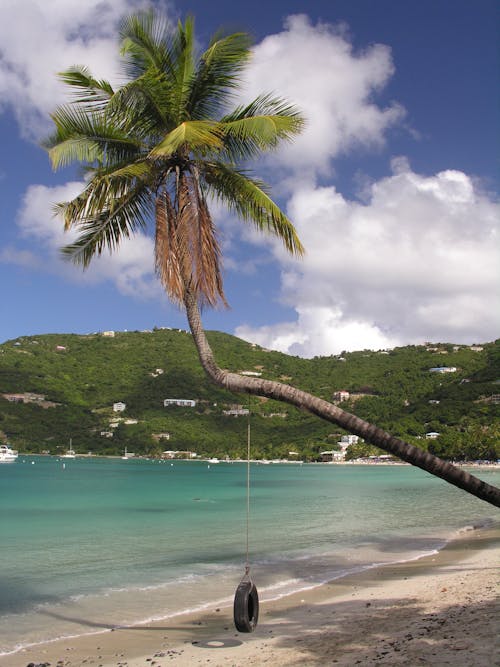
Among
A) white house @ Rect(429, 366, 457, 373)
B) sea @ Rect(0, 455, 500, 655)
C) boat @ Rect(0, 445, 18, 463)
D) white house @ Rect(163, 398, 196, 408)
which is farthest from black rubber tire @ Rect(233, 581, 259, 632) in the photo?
white house @ Rect(429, 366, 457, 373)

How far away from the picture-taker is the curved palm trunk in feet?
16.2

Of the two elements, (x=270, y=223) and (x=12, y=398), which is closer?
(x=270, y=223)

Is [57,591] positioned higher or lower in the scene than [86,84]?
lower

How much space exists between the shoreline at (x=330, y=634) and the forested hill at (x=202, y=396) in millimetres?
89443

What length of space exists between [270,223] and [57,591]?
33.5 feet

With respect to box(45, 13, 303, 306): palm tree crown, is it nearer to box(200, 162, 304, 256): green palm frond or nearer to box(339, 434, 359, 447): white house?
box(200, 162, 304, 256): green palm frond

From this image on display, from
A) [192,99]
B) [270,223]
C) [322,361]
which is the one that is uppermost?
[322,361]

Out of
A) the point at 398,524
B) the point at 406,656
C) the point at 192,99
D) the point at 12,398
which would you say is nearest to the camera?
the point at 406,656

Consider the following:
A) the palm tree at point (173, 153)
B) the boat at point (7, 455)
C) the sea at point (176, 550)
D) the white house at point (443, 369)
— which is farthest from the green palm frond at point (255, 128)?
the white house at point (443, 369)

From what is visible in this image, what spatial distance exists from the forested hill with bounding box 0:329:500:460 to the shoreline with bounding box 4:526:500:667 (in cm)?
8944

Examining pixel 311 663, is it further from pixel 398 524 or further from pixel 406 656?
pixel 398 524

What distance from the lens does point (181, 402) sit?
140500 mm

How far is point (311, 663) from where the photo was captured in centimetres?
693

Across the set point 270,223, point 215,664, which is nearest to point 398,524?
point 215,664
